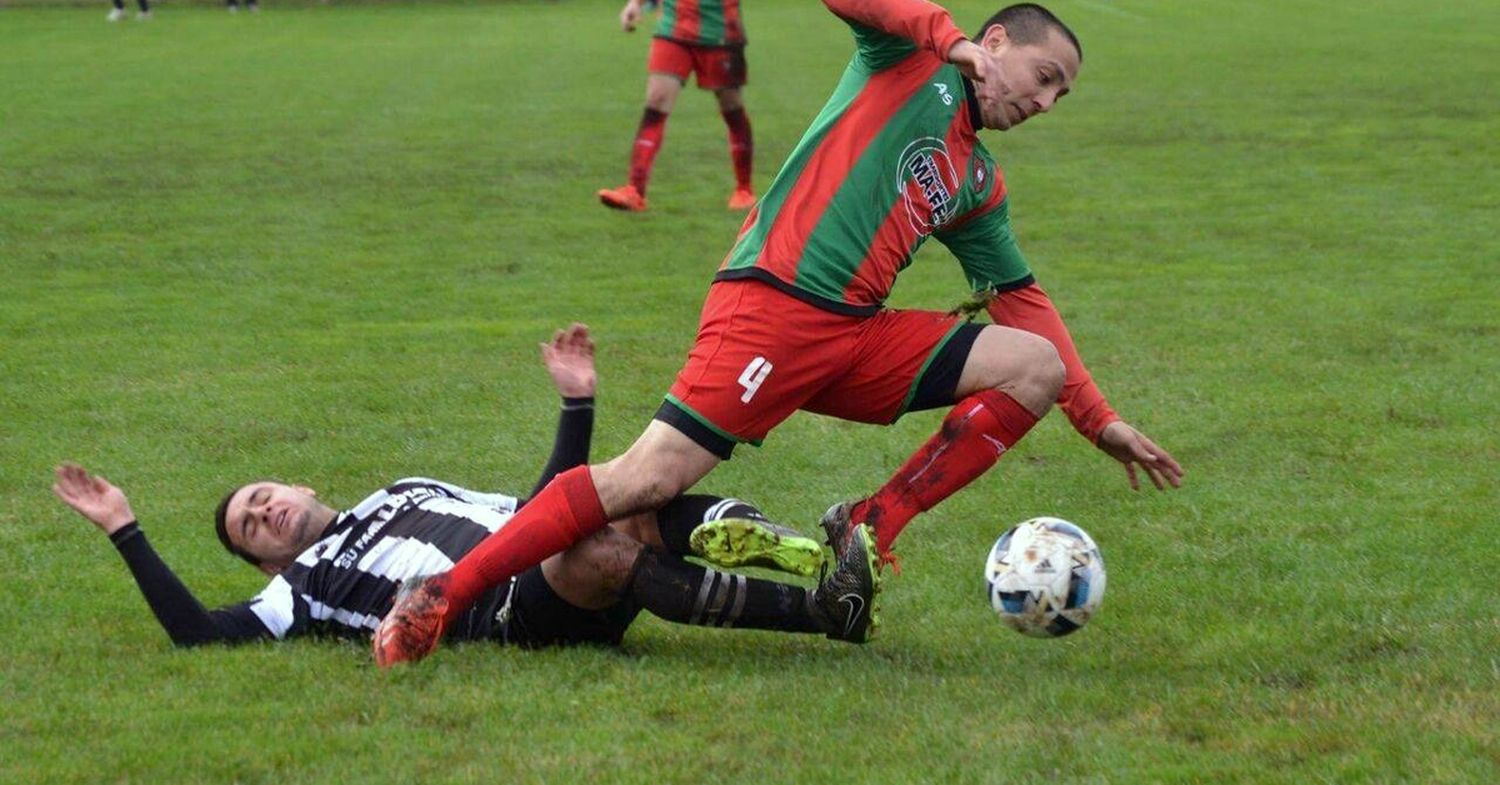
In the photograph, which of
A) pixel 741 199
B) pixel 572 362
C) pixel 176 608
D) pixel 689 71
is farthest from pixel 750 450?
pixel 689 71

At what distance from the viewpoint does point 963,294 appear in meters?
10.8

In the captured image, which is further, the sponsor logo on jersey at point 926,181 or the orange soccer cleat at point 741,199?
the orange soccer cleat at point 741,199

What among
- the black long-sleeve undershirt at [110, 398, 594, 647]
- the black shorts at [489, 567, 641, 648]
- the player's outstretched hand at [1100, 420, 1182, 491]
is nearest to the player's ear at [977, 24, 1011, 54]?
the player's outstretched hand at [1100, 420, 1182, 491]

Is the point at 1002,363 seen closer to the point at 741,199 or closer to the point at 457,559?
the point at 457,559

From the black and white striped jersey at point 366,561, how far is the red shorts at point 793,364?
802 mm

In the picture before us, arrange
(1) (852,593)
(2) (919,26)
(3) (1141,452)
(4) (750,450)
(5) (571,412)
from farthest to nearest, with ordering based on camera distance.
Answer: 1. (4) (750,450)
2. (5) (571,412)
3. (3) (1141,452)
4. (1) (852,593)
5. (2) (919,26)

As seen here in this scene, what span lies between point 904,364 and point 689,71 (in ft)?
29.4

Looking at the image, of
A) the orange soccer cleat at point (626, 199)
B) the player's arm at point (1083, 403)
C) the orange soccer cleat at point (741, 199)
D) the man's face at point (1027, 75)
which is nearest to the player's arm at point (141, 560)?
the player's arm at point (1083, 403)

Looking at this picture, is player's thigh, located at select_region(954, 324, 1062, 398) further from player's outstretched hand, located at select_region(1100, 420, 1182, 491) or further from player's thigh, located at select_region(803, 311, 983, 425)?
player's outstretched hand, located at select_region(1100, 420, 1182, 491)

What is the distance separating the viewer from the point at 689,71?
13836 millimetres

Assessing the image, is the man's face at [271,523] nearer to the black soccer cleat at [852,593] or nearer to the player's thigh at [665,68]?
the black soccer cleat at [852,593]

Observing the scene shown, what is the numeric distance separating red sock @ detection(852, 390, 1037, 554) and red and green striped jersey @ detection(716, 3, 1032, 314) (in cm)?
44

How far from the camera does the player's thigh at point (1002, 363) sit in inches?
206

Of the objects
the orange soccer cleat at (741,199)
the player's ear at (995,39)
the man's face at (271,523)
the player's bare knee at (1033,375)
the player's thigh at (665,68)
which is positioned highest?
the player's ear at (995,39)
